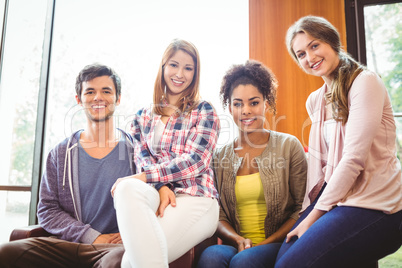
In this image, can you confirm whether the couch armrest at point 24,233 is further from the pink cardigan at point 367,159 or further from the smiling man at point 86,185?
the pink cardigan at point 367,159

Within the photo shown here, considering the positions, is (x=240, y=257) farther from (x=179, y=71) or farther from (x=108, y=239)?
(x=179, y=71)

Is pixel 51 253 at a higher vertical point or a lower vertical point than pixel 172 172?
lower

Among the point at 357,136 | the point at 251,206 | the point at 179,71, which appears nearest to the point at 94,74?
the point at 179,71

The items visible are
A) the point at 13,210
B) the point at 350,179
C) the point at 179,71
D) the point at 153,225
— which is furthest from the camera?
the point at 13,210

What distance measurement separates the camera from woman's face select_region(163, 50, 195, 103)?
1.48m

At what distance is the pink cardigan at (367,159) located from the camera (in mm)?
1101

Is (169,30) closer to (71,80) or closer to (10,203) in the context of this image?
(71,80)

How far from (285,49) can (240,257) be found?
1.65 metres

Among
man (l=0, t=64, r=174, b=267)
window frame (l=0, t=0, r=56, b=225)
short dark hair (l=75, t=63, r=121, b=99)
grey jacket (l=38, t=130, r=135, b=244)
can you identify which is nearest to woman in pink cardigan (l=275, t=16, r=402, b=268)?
man (l=0, t=64, r=174, b=267)

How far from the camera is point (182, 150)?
137 cm

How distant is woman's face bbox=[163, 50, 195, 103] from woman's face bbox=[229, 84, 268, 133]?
270 mm

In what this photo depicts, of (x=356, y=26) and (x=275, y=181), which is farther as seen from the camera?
(x=356, y=26)

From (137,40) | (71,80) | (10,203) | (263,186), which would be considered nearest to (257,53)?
(137,40)

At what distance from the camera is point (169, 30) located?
263 cm
